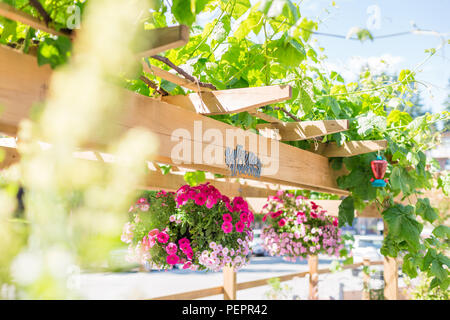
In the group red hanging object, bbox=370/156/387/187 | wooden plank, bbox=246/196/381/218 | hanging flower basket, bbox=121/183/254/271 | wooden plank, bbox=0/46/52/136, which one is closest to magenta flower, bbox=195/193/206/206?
hanging flower basket, bbox=121/183/254/271

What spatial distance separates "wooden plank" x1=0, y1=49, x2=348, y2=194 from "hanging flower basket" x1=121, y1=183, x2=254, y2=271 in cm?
39

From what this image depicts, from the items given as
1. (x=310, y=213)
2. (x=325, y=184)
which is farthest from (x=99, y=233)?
(x=310, y=213)

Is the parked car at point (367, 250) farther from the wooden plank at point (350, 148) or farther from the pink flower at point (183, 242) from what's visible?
the pink flower at point (183, 242)

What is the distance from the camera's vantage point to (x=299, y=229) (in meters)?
3.14

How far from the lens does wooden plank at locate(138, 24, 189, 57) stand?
2.43ft

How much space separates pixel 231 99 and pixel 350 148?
108cm

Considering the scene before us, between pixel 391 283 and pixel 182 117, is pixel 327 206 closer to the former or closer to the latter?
pixel 391 283

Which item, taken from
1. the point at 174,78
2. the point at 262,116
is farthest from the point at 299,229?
the point at 174,78

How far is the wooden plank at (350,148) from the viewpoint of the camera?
1.91m

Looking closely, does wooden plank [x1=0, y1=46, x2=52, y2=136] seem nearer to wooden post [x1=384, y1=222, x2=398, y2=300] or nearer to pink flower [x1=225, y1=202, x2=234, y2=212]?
pink flower [x1=225, y1=202, x2=234, y2=212]

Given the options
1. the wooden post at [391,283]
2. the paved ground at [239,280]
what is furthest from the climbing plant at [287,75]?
the wooden post at [391,283]

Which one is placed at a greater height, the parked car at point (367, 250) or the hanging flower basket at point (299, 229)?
the hanging flower basket at point (299, 229)

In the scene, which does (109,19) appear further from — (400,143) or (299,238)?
(299,238)

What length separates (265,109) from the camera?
5.80 feet
